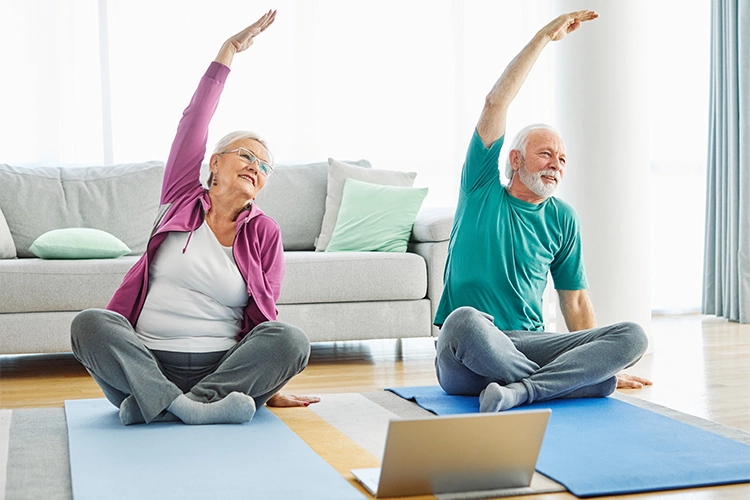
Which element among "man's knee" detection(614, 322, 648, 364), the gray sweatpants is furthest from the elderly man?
the gray sweatpants

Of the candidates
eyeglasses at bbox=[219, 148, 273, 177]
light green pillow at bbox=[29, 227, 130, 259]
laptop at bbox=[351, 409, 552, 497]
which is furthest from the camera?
light green pillow at bbox=[29, 227, 130, 259]

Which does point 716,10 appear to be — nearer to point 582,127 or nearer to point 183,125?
point 582,127

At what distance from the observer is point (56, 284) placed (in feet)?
11.3

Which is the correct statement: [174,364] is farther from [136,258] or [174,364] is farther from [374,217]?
[374,217]

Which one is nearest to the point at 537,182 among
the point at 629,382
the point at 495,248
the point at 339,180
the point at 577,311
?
the point at 495,248

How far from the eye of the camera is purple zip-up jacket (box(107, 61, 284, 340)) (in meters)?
2.47

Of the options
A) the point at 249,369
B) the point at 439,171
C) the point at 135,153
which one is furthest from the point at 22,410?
the point at 439,171

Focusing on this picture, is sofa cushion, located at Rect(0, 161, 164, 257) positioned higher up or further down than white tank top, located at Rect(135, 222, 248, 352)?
higher up

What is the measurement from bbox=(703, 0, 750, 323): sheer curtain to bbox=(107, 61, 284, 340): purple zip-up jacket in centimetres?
339

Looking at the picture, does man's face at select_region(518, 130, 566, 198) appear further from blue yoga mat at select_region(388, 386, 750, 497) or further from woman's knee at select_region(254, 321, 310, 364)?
woman's knee at select_region(254, 321, 310, 364)

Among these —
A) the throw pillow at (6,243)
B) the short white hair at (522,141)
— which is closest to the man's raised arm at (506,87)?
the short white hair at (522,141)

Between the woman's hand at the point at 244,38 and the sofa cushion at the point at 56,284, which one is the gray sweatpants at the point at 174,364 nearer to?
the woman's hand at the point at 244,38

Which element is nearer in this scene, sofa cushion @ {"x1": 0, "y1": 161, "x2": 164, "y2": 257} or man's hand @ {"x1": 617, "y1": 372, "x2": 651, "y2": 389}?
man's hand @ {"x1": 617, "y1": 372, "x2": 651, "y2": 389}

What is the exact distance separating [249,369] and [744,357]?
2.28 meters
